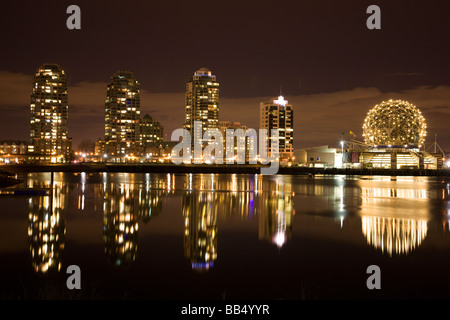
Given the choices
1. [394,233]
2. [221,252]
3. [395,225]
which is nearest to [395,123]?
[395,225]

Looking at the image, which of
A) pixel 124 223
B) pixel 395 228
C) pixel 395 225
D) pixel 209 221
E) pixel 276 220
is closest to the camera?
pixel 395 228

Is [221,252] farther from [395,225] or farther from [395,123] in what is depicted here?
[395,123]


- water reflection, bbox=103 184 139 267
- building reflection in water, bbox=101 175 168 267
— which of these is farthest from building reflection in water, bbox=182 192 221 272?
water reflection, bbox=103 184 139 267

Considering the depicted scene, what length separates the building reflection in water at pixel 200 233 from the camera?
1266 centimetres

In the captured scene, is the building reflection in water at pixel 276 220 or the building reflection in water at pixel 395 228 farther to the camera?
the building reflection in water at pixel 276 220

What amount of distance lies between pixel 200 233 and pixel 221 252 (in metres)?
3.25

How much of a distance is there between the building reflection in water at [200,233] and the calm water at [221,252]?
5 centimetres

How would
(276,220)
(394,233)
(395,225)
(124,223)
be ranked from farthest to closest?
(276,220) → (395,225) → (124,223) → (394,233)

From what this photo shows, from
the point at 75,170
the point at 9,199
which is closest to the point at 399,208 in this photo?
the point at 9,199

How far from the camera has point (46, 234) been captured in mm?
16016

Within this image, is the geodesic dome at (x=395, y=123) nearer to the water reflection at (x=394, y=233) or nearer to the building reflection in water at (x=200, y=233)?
the building reflection in water at (x=200, y=233)

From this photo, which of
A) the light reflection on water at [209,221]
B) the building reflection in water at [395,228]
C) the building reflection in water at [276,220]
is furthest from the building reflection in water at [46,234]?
the building reflection in water at [395,228]
